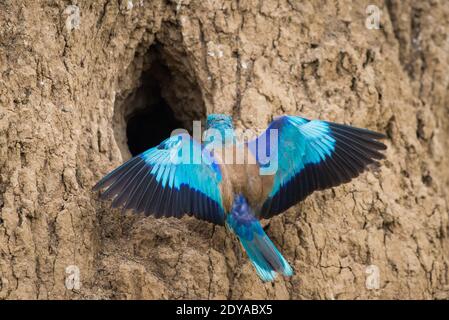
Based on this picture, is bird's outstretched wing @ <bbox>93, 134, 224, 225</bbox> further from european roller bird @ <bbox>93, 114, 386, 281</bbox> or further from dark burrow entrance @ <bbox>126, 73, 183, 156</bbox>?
dark burrow entrance @ <bbox>126, 73, 183, 156</bbox>

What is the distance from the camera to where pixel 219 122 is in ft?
16.0

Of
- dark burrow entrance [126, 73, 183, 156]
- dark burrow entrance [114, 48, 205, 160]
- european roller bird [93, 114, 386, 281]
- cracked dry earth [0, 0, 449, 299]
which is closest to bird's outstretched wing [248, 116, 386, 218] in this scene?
european roller bird [93, 114, 386, 281]

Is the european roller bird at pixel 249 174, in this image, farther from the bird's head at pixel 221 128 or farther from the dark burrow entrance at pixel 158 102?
the dark burrow entrance at pixel 158 102

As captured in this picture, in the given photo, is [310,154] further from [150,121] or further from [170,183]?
[150,121]

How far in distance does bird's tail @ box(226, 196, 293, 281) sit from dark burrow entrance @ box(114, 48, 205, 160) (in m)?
1.05

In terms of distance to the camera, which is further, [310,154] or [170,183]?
[310,154]

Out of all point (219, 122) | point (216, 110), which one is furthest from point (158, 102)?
point (219, 122)

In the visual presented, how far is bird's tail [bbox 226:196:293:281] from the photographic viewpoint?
4.53 meters

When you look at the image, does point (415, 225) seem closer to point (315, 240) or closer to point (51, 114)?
point (315, 240)

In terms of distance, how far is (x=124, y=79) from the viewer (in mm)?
5398

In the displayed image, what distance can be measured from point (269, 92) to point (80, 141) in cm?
123

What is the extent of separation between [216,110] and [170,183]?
748mm

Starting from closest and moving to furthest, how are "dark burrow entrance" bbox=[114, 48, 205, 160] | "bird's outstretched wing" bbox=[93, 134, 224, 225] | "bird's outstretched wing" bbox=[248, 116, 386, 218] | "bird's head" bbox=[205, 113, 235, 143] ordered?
"bird's outstretched wing" bbox=[93, 134, 224, 225] → "bird's outstretched wing" bbox=[248, 116, 386, 218] → "bird's head" bbox=[205, 113, 235, 143] → "dark burrow entrance" bbox=[114, 48, 205, 160]

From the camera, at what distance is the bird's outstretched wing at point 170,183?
14.8ft
